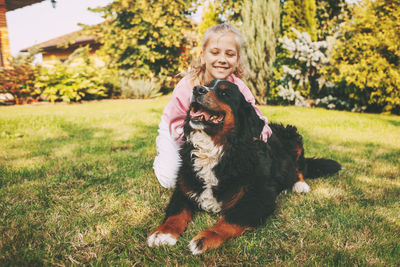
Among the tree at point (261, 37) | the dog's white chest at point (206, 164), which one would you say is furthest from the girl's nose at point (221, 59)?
the tree at point (261, 37)

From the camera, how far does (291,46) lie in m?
7.88

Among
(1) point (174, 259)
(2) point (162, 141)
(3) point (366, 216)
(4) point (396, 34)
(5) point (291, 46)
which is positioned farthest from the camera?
(5) point (291, 46)

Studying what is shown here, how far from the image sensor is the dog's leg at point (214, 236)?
1494mm

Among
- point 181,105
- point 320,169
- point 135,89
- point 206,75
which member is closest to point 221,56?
point 206,75

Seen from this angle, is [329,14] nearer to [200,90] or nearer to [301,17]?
[301,17]

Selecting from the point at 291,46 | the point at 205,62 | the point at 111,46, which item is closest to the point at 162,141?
the point at 205,62

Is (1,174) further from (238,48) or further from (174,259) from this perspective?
(238,48)

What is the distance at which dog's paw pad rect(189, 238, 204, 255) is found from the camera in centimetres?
148

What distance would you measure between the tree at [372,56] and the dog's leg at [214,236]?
22.8 feet

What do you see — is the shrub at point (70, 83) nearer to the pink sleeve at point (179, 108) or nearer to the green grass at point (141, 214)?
the green grass at point (141, 214)

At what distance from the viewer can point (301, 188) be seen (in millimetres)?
2488

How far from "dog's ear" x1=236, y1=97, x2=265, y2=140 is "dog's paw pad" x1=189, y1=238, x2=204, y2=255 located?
86 cm

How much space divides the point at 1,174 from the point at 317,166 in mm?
3429

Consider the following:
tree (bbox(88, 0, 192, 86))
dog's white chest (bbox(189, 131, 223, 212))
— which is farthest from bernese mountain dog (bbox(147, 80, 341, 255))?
tree (bbox(88, 0, 192, 86))
